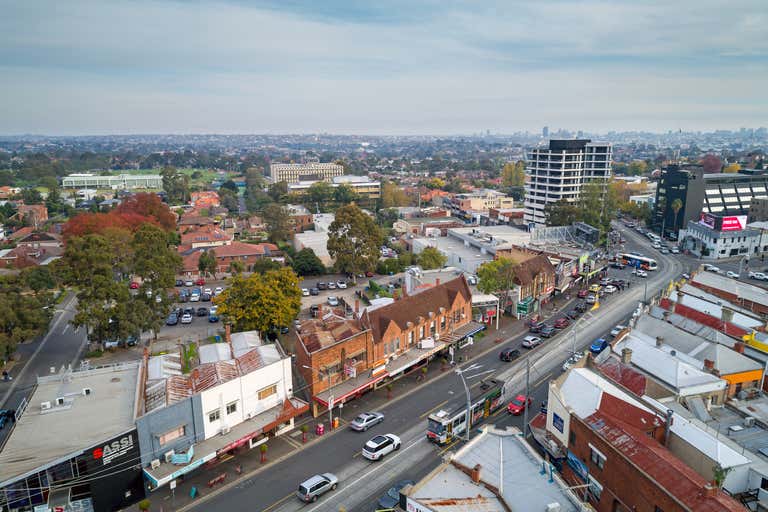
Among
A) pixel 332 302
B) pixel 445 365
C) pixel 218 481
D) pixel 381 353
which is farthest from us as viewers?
pixel 332 302

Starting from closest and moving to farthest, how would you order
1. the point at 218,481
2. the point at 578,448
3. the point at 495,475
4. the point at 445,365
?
the point at 495,475 < the point at 578,448 < the point at 218,481 < the point at 445,365

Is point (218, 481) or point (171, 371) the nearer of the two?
point (218, 481)

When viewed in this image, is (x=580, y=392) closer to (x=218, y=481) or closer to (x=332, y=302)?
(x=218, y=481)

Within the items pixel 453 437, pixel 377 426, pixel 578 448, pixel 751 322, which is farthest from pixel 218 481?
pixel 751 322

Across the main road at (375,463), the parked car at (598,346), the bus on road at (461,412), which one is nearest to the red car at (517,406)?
the main road at (375,463)

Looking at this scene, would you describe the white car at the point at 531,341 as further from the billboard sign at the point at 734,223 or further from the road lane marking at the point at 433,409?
the billboard sign at the point at 734,223

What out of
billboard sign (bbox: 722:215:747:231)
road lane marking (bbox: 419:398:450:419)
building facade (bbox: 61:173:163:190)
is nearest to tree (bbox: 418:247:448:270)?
road lane marking (bbox: 419:398:450:419)
